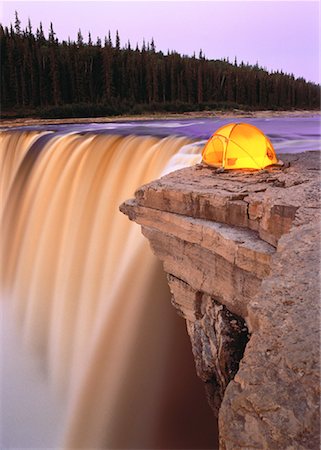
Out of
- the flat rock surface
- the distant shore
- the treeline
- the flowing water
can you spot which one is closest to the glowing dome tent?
the flat rock surface

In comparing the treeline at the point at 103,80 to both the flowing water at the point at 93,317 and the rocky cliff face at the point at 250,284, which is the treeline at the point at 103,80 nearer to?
the flowing water at the point at 93,317

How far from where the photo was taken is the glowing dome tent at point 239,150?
760cm

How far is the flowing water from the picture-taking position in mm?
6781

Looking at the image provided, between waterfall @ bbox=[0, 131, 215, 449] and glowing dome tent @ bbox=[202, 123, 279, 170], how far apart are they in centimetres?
161

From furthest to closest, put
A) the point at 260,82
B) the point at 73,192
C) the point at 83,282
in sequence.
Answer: the point at 260,82, the point at 73,192, the point at 83,282

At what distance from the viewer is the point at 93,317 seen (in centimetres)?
810

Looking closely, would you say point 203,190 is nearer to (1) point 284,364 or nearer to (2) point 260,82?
(1) point 284,364

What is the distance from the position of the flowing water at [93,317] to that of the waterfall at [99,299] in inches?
0.7

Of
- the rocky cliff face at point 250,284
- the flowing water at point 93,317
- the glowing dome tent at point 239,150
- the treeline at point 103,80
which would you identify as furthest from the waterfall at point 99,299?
the treeline at point 103,80

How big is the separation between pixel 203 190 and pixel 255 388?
3.76 m

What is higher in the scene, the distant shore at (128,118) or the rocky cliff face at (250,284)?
the distant shore at (128,118)

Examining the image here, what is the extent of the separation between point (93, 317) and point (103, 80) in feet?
90.3

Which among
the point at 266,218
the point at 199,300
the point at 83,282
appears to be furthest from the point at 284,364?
the point at 83,282

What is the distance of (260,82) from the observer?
43.7m
